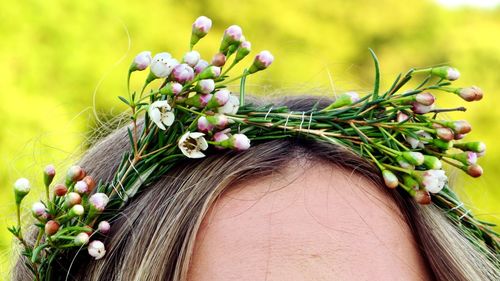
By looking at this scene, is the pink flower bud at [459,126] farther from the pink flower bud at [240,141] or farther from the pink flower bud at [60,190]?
the pink flower bud at [60,190]

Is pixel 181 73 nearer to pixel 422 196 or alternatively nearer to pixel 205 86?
pixel 205 86

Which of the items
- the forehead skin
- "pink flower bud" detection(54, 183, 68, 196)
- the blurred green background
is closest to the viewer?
the forehead skin

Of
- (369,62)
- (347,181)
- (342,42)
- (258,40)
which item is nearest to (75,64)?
(258,40)

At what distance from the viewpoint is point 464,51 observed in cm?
775

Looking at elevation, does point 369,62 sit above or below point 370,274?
below

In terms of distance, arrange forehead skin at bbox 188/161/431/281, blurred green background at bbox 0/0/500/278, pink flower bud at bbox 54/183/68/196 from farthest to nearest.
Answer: blurred green background at bbox 0/0/500/278
pink flower bud at bbox 54/183/68/196
forehead skin at bbox 188/161/431/281

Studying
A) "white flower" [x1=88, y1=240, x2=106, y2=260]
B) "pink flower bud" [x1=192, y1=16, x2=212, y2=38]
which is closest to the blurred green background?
"pink flower bud" [x1=192, y1=16, x2=212, y2=38]

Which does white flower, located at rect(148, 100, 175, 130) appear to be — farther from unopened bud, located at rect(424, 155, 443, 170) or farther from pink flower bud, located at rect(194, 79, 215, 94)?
unopened bud, located at rect(424, 155, 443, 170)

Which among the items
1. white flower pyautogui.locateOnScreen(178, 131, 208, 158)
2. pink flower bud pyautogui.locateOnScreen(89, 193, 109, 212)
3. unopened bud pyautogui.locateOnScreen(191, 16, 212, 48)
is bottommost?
pink flower bud pyautogui.locateOnScreen(89, 193, 109, 212)

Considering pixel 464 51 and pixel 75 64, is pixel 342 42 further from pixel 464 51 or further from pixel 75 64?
pixel 75 64

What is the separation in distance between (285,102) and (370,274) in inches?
21.1

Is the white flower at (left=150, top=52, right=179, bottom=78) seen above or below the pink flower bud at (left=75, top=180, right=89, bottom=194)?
above

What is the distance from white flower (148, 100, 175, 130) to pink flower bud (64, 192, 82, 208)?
21cm

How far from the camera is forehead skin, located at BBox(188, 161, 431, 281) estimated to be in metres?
1.38
